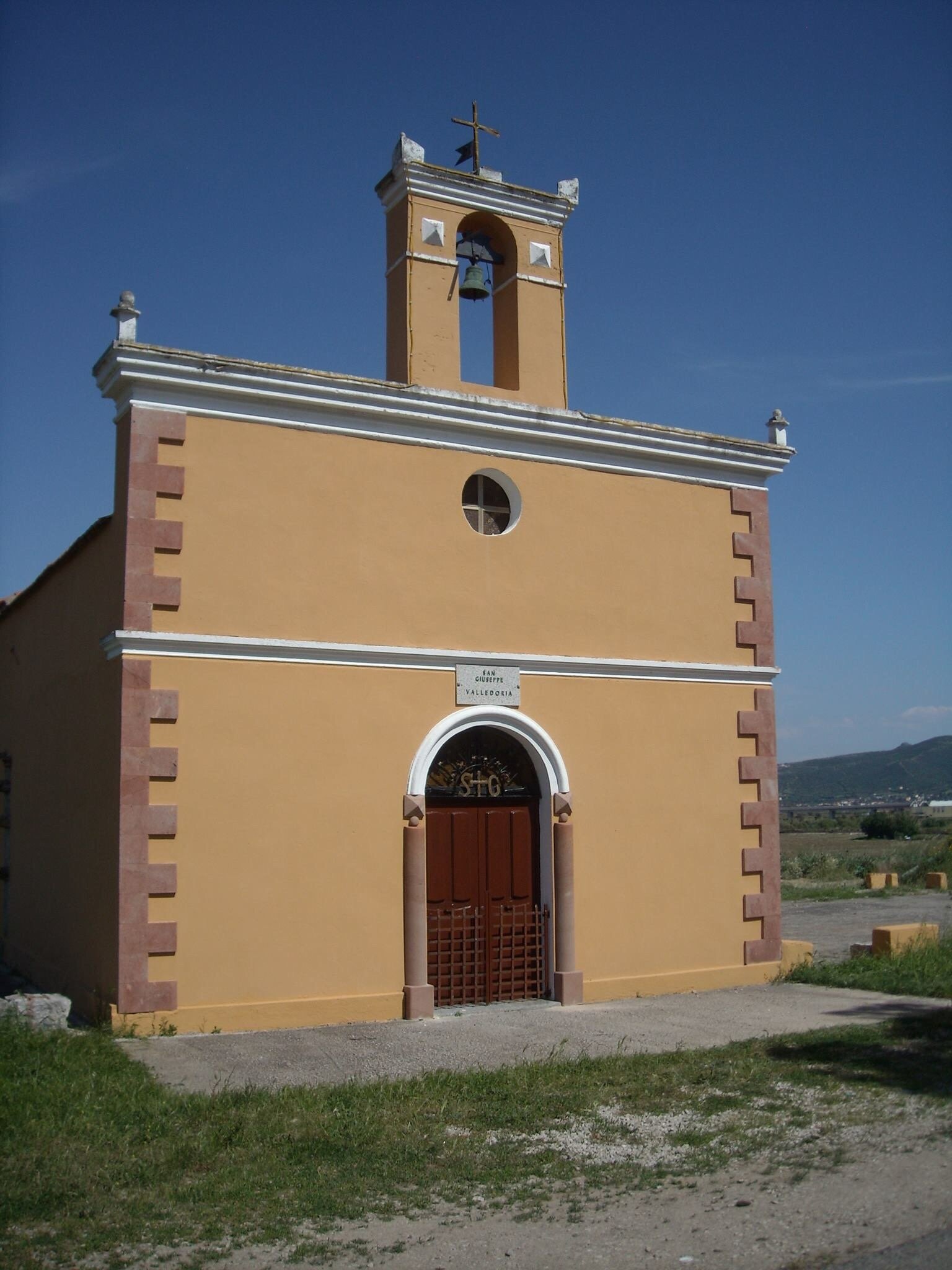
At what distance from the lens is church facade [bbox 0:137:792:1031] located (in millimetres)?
10180

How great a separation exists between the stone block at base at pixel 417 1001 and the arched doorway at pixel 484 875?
0.34m

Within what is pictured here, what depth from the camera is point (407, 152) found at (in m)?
11.8

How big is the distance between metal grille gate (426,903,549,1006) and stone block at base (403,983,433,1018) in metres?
0.26

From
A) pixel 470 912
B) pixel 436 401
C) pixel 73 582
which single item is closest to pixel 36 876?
pixel 73 582

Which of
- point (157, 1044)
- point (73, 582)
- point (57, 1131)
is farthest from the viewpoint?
point (73, 582)

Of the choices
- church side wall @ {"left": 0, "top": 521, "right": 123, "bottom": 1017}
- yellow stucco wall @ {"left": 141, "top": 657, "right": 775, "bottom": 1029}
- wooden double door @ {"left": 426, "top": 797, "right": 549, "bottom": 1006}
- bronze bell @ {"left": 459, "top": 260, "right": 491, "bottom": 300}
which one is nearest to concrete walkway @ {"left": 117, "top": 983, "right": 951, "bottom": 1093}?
wooden double door @ {"left": 426, "top": 797, "right": 549, "bottom": 1006}

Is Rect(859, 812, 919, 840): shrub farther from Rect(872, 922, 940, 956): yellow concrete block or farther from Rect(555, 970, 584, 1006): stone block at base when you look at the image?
Rect(555, 970, 584, 1006): stone block at base

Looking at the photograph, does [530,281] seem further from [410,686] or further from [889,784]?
[889,784]

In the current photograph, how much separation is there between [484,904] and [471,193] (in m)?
6.90

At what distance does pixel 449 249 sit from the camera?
1203 cm

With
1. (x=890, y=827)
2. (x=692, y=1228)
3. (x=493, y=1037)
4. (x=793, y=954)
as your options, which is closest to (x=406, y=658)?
(x=493, y=1037)

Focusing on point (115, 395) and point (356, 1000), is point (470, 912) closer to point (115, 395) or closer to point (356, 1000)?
point (356, 1000)

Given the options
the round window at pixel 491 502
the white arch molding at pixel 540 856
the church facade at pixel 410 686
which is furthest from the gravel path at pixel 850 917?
the round window at pixel 491 502

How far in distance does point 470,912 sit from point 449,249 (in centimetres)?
636
